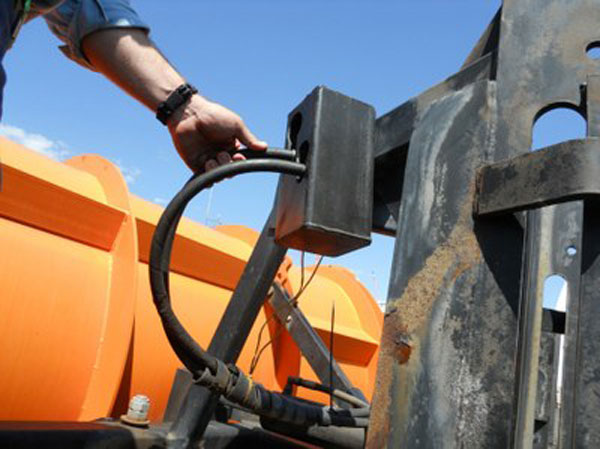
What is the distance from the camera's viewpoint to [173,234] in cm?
98

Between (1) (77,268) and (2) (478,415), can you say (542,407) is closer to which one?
(2) (478,415)

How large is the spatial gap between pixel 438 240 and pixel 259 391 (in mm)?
668

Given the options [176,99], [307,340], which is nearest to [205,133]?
[176,99]

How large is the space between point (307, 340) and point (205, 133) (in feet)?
4.03

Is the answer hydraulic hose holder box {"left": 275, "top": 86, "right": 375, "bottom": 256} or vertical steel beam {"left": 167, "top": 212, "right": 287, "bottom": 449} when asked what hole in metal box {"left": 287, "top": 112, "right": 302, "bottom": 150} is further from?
vertical steel beam {"left": 167, "top": 212, "right": 287, "bottom": 449}

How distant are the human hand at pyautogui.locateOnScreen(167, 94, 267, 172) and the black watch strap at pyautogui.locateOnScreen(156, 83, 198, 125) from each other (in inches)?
0.5

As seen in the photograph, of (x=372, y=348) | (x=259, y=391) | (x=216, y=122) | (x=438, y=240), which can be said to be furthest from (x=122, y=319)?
(x=372, y=348)

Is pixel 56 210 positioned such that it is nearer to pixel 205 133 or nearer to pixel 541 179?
pixel 205 133

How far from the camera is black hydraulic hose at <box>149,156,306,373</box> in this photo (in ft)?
3.16

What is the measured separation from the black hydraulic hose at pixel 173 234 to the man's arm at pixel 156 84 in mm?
379

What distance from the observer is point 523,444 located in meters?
0.82

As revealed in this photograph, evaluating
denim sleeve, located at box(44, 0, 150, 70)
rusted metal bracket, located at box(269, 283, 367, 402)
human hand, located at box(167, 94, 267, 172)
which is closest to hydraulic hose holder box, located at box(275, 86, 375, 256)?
human hand, located at box(167, 94, 267, 172)

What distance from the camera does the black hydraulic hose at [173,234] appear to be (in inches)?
37.9

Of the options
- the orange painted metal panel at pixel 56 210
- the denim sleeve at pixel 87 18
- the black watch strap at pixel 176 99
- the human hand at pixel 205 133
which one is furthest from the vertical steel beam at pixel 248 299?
the orange painted metal panel at pixel 56 210
